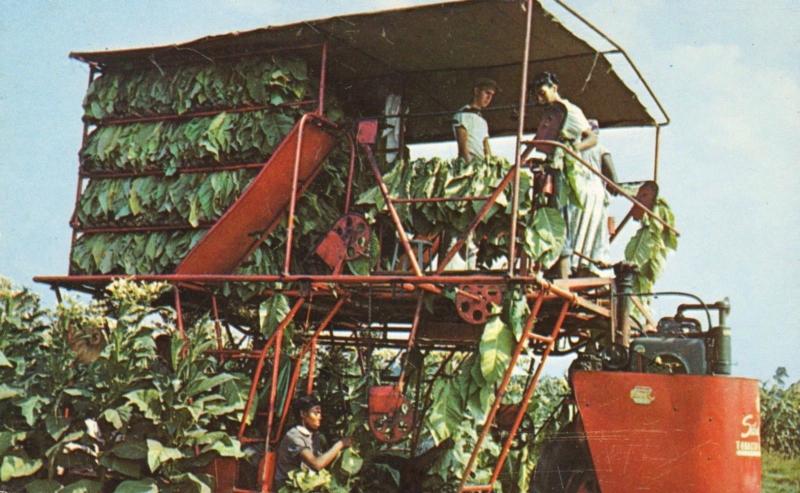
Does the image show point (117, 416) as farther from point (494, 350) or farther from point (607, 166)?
point (607, 166)

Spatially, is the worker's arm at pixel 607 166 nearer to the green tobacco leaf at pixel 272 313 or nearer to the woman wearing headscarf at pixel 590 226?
the woman wearing headscarf at pixel 590 226

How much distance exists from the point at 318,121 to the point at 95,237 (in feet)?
9.93

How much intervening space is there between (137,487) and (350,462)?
6.06 ft

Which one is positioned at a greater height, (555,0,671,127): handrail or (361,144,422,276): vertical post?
(555,0,671,127): handrail

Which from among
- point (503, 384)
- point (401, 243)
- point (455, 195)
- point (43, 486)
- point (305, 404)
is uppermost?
point (455, 195)

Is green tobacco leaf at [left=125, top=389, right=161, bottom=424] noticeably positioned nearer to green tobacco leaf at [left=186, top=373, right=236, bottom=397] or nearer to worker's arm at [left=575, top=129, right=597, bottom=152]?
green tobacco leaf at [left=186, top=373, right=236, bottom=397]

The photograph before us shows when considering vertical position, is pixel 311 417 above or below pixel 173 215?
below

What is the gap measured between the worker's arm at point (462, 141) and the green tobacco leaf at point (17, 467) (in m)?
4.75

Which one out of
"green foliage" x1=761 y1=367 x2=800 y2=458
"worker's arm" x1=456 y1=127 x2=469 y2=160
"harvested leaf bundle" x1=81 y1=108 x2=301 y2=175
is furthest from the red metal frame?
"green foliage" x1=761 y1=367 x2=800 y2=458

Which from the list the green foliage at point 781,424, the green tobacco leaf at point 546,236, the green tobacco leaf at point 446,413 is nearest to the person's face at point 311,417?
the green tobacco leaf at point 446,413

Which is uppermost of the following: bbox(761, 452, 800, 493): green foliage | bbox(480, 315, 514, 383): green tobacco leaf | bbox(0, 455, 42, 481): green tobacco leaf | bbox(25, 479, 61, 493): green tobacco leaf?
bbox(480, 315, 514, 383): green tobacco leaf

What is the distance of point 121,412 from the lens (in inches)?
334

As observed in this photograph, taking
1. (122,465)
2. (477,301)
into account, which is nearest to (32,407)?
(122,465)

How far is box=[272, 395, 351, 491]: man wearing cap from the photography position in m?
8.73
